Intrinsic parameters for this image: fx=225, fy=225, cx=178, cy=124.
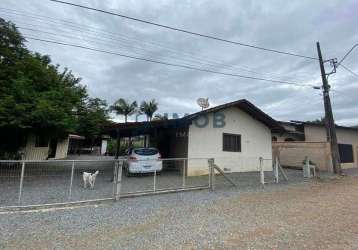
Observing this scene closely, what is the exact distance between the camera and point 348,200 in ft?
24.5

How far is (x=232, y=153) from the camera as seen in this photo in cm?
1466

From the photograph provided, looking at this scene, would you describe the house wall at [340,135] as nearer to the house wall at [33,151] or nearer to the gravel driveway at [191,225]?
the gravel driveway at [191,225]

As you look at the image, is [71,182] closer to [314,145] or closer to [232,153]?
[232,153]

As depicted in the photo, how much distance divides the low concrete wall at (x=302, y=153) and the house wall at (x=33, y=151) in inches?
825

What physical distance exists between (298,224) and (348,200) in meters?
3.88

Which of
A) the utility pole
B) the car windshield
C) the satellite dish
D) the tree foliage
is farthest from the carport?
the utility pole

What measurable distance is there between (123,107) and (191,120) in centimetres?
3079

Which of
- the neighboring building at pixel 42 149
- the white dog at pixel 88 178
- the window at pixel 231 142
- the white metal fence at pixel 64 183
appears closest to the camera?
the white metal fence at pixel 64 183

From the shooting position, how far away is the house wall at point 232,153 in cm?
1324

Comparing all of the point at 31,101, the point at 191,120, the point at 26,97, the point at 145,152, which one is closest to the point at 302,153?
the point at 191,120

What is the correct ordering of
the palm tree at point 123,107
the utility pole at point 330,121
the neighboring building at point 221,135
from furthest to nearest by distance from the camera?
the palm tree at point 123,107
the utility pole at point 330,121
the neighboring building at point 221,135

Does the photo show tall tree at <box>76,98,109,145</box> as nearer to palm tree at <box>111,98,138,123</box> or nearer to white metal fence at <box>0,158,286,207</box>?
white metal fence at <box>0,158,286,207</box>

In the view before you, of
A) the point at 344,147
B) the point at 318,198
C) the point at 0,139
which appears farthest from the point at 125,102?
the point at 318,198

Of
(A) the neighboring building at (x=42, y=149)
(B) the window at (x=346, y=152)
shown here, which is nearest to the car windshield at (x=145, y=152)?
(A) the neighboring building at (x=42, y=149)
